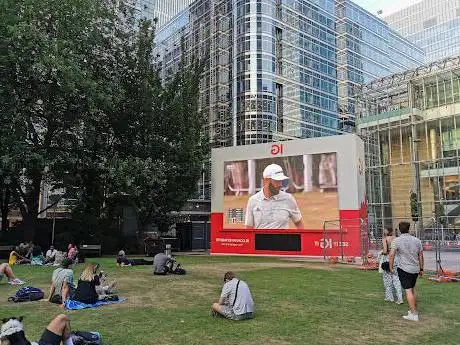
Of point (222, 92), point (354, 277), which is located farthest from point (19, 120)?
point (222, 92)

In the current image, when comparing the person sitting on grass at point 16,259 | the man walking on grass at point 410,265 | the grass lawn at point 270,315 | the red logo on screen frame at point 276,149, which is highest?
the red logo on screen frame at point 276,149

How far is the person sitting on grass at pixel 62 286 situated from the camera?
35.3 ft

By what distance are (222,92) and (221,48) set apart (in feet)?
22.8

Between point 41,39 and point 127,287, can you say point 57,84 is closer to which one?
point 41,39

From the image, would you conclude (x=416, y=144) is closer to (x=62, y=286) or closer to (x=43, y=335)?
(x=62, y=286)

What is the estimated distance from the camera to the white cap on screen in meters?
28.4

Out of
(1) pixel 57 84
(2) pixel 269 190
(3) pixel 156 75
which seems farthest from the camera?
(3) pixel 156 75

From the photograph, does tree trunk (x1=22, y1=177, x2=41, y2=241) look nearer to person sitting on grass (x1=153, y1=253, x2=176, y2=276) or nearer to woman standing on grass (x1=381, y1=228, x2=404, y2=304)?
person sitting on grass (x1=153, y1=253, x2=176, y2=276)

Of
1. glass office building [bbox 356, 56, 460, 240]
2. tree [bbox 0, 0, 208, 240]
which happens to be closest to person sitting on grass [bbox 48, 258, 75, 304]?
tree [bbox 0, 0, 208, 240]

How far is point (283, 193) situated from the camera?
92.5ft

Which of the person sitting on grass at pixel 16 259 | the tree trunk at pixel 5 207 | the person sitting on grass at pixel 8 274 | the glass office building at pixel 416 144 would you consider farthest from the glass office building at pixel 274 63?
the person sitting on grass at pixel 8 274

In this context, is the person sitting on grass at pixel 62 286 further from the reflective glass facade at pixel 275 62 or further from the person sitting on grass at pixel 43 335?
the reflective glass facade at pixel 275 62

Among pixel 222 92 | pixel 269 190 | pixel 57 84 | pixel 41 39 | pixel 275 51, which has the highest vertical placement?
pixel 275 51

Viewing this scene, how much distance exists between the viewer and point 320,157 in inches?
1089
